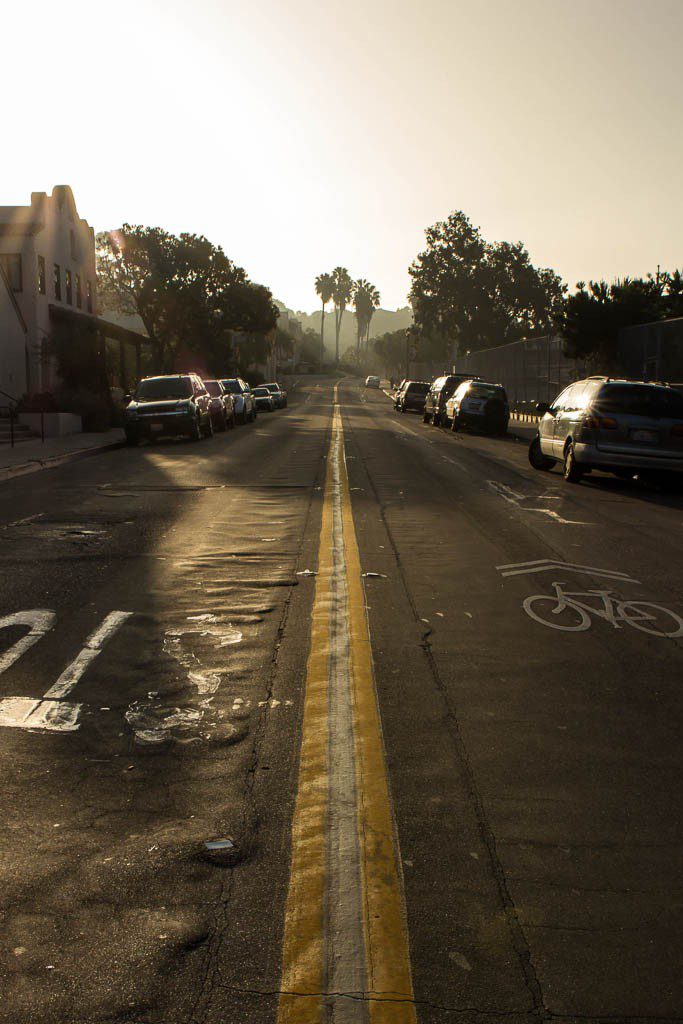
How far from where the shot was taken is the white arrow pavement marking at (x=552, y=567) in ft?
29.2

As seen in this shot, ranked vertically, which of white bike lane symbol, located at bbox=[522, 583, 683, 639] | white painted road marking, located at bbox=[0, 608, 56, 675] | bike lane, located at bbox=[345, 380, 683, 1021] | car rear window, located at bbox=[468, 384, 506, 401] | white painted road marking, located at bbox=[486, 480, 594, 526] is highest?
car rear window, located at bbox=[468, 384, 506, 401]

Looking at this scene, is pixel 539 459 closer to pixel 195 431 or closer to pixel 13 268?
pixel 195 431

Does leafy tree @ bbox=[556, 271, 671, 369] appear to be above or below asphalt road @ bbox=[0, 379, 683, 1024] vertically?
above

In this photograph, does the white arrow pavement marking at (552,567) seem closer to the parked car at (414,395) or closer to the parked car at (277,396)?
the parked car at (414,395)

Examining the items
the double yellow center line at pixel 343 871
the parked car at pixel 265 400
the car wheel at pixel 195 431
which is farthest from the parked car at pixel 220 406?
the double yellow center line at pixel 343 871

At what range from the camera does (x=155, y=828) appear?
12.4ft

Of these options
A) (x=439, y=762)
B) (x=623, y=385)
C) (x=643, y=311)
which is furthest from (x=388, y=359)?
(x=439, y=762)

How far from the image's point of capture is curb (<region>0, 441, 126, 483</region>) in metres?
18.5

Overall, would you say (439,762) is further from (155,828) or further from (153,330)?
(153,330)

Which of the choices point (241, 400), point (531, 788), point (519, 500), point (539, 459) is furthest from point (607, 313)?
point (531, 788)

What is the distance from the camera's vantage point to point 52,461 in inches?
825

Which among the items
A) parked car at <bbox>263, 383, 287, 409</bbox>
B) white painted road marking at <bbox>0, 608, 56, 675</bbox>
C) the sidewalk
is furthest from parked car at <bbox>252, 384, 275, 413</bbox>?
white painted road marking at <bbox>0, 608, 56, 675</bbox>

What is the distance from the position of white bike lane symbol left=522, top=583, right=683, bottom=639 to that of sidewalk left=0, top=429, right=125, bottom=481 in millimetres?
12503

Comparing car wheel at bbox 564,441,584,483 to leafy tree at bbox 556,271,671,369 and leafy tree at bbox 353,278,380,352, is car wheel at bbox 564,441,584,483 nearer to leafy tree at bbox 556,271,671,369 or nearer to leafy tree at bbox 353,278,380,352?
leafy tree at bbox 556,271,671,369
